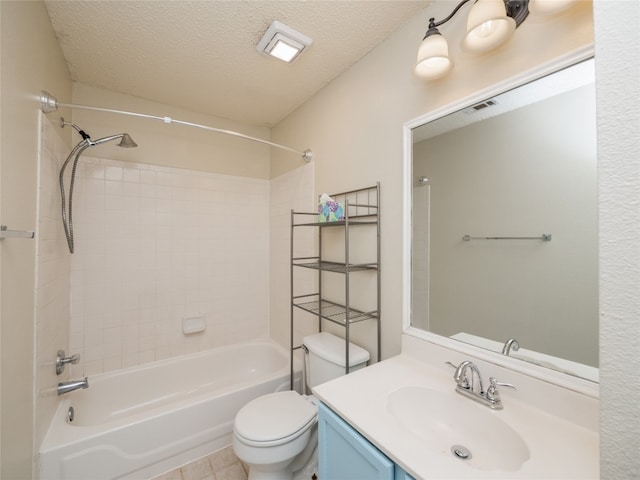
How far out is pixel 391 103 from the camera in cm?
138

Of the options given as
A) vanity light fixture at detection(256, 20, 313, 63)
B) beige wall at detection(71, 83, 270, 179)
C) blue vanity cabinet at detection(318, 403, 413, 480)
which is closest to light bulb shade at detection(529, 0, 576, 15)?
vanity light fixture at detection(256, 20, 313, 63)

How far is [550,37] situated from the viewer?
86cm

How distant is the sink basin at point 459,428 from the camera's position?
2.60 feet

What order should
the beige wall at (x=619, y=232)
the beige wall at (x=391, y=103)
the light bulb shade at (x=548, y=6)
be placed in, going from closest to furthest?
the beige wall at (x=619, y=232), the light bulb shade at (x=548, y=6), the beige wall at (x=391, y=103)

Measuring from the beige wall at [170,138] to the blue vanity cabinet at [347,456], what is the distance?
211 centimetres

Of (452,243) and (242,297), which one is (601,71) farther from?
(242,297)

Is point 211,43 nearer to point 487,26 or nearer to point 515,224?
point 487,26

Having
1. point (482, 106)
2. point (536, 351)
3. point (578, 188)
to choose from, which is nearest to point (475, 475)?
point (536, 351)

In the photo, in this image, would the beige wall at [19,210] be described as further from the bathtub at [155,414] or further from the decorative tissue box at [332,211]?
the decorative tissue box at [332,211]

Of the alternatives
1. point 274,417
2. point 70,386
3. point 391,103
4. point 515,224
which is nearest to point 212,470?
point 274,417

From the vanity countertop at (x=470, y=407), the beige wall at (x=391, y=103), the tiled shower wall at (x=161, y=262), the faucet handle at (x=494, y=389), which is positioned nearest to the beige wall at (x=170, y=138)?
the tiled shower wall at (x=161, y=262)

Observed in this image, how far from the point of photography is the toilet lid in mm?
1261

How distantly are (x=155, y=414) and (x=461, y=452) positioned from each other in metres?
1.53

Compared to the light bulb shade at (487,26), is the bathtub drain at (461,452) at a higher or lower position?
lower
